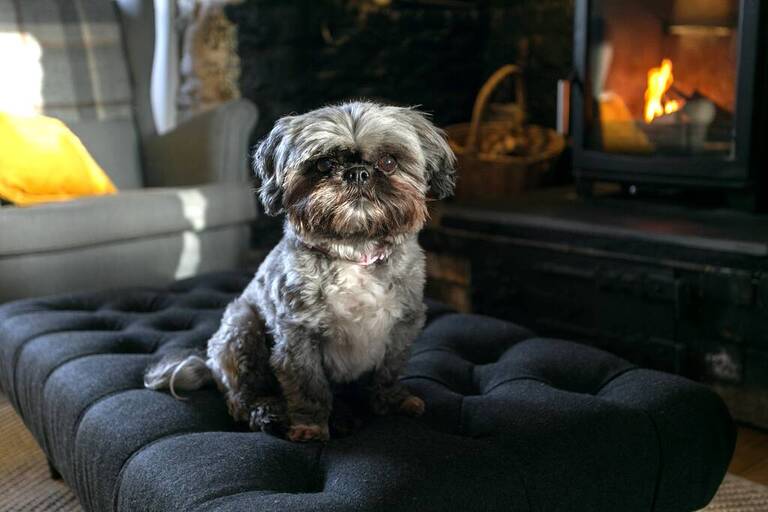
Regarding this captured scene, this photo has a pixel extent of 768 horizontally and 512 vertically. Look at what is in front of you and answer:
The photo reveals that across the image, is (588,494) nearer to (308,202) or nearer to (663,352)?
(308,202)

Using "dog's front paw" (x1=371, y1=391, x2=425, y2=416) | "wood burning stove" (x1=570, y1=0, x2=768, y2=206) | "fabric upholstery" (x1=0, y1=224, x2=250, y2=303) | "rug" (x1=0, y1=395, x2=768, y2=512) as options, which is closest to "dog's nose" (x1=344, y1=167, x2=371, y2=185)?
"dog's front paw" (x1=371, y1=391, x2=425, y2=416)

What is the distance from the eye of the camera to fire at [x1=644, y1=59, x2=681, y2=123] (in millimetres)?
2627

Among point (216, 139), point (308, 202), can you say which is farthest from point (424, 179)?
point (216, 139)

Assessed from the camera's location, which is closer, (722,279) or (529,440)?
(529,440)

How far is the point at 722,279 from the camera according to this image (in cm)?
211

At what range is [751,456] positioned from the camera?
6.62 ft

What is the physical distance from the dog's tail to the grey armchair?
3.53 ft

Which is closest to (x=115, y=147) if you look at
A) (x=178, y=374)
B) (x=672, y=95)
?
(x=178, y=374)

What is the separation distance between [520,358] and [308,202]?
1.85 feet

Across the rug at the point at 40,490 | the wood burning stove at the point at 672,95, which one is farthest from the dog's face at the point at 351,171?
the wood burning stove at the point at 672,95

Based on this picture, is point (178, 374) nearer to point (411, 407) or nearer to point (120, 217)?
point (411, 407)

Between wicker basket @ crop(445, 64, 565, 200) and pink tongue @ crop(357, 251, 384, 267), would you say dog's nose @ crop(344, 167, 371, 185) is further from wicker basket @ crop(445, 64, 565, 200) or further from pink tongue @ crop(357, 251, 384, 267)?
wicker basket @ crop(445, 64, 565, 200)

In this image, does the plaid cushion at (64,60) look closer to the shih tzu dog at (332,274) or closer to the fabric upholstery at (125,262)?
the fabric upholstery at (125,262)

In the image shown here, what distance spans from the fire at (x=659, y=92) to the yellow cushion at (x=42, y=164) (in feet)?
5.87
